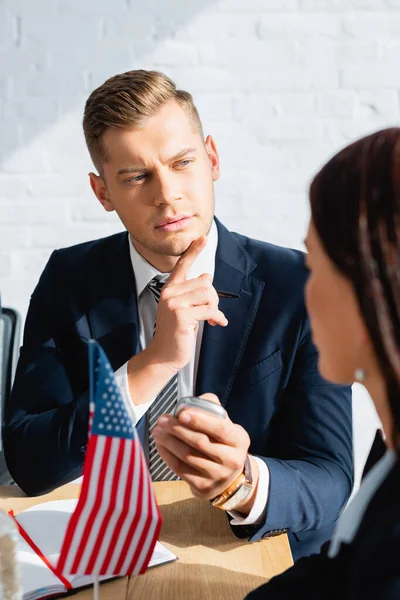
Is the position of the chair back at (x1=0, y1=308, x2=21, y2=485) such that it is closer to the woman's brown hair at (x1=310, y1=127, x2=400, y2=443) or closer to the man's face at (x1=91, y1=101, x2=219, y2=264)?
the man's face at (x1=91, y1=101, x2=219, y2=264)

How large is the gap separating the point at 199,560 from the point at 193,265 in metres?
0.71

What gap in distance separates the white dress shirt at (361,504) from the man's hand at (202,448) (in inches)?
11.9

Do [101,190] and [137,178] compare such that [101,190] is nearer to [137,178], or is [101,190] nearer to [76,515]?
[137,178]

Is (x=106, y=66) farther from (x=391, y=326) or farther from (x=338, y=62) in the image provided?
(x=391, y=326)

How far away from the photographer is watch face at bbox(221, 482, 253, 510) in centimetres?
117

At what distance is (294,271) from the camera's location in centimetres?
164

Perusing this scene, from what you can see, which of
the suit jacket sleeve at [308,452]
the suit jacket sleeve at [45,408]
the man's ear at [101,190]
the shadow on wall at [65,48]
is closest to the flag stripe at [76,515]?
the suit jacket sleeve at [308,452]

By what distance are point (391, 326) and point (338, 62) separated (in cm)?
223

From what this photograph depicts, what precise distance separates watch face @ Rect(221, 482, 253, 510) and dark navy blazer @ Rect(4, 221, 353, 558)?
0.18 ft

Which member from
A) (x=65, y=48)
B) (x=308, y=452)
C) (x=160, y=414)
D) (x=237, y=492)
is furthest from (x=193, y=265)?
(x=65, y=48)

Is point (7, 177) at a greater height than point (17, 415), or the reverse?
point (7, 177)

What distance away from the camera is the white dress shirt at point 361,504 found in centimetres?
73

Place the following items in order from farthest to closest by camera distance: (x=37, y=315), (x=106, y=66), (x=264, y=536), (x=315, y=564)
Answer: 1. (x=106, y=66)
2. (x=37, y=315)
3. (x=264, y=536)
4. (x=315, y=564)

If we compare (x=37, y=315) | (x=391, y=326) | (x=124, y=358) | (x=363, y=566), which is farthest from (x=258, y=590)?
(x=37, y=315)
